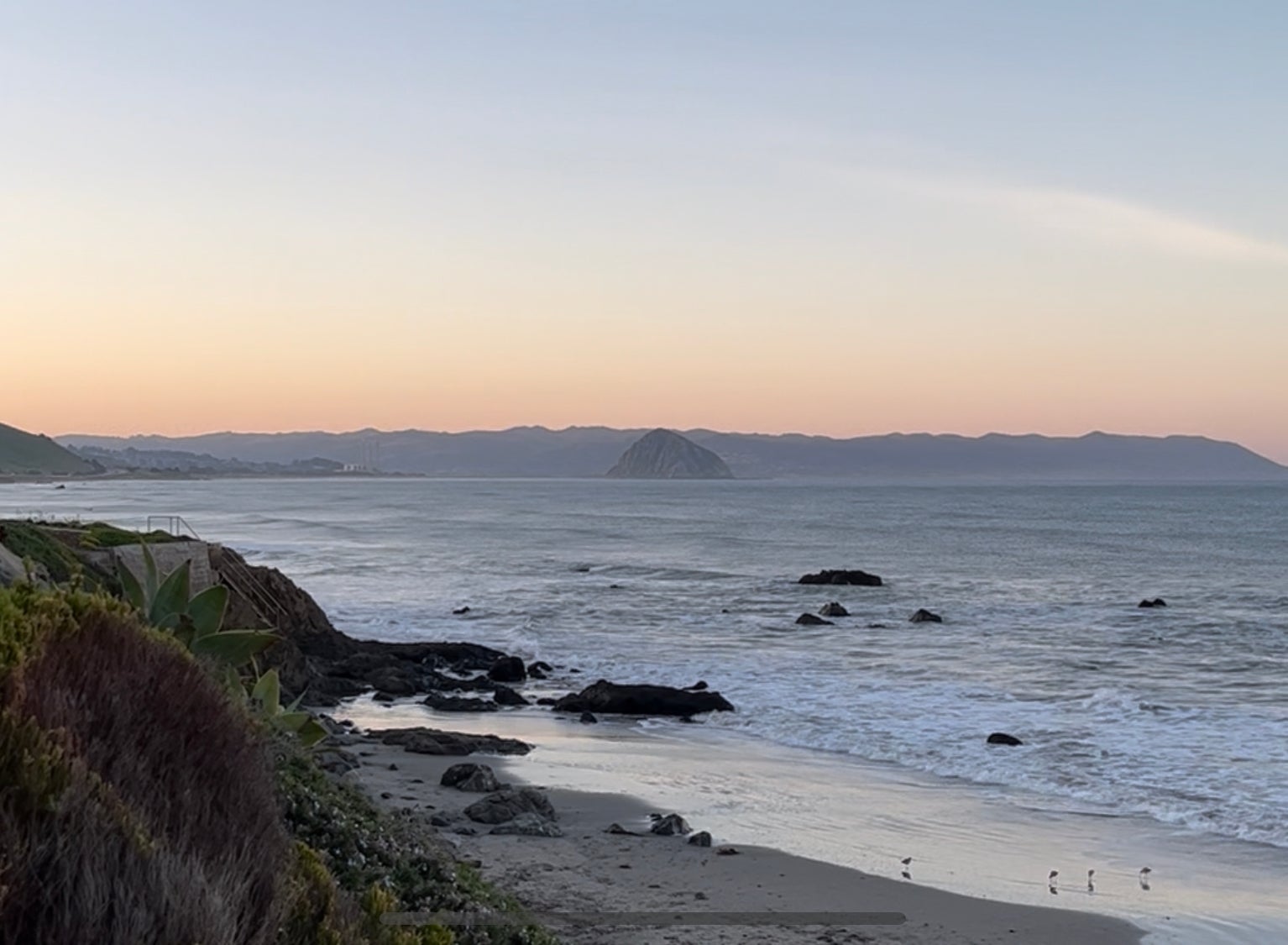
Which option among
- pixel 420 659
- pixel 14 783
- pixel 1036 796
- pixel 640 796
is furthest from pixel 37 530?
pixel 14 783

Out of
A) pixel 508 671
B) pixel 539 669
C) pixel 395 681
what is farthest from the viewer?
pixel 539 669

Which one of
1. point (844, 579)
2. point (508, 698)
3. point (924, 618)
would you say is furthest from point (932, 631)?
point (844, 579)

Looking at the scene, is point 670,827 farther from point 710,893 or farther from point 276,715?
point 276,715

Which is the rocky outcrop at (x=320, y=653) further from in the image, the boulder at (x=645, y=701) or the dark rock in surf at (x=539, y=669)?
the boulder at (x=645, y=701)

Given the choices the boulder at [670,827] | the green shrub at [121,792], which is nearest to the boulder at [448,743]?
the boulder at [670,827]

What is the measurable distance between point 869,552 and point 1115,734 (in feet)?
186

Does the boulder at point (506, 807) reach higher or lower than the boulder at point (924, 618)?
higher

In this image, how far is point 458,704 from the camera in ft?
81.9

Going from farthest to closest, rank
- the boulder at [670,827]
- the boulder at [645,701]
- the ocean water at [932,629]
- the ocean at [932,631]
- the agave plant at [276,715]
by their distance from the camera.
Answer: the boulder at [645,701] → the ocean water at [932,629] → the ocean at [932,631] → the boulder at [670,827] → the agave plant at [276,715]

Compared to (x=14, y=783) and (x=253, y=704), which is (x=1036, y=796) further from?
(x=14, y=783)

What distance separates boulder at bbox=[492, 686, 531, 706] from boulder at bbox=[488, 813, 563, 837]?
10.8 m

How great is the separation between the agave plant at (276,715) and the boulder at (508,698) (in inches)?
571

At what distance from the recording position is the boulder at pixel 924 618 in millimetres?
39844

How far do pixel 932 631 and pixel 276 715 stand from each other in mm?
29854
